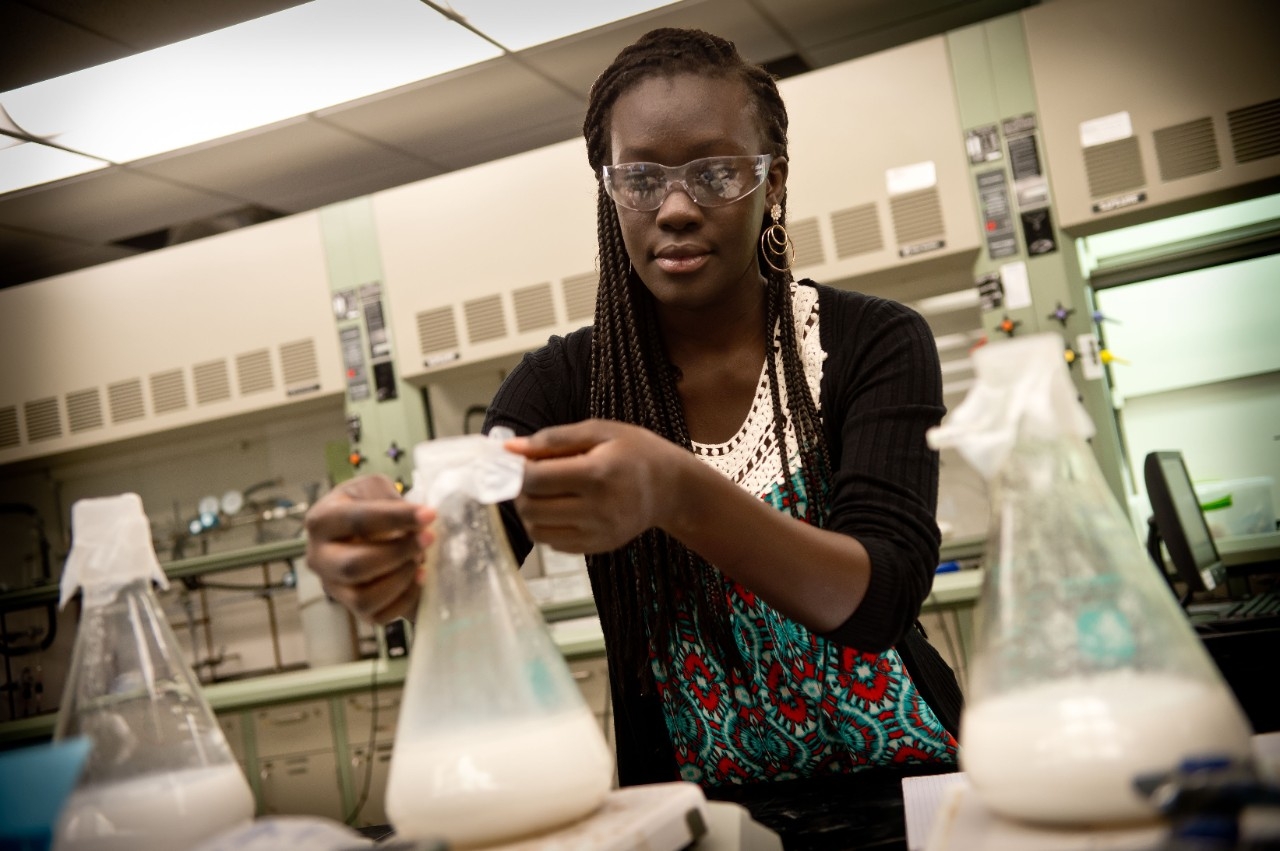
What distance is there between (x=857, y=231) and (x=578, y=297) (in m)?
1.02

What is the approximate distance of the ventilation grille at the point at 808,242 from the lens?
362 cm

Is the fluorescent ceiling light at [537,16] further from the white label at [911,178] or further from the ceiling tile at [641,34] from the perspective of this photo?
the white label at [911,178]

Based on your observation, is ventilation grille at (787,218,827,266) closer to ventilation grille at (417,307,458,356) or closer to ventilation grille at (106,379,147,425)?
ventilation grille at (417,307,458,356)

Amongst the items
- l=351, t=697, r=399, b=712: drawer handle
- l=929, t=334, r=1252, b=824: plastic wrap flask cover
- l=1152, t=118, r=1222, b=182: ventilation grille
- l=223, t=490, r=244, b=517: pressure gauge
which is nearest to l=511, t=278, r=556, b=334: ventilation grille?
l=351, t=697, r=399, b=712: drawer handle

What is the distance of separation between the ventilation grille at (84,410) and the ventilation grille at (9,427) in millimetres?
283

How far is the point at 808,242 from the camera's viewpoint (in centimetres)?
365

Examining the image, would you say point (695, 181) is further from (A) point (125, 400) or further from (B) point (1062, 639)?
(A) point (125, 400)

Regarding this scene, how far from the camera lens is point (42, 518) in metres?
5.12

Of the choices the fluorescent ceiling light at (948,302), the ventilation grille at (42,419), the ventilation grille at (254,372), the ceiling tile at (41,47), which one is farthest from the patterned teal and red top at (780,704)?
the ventilation grille at (42,419)

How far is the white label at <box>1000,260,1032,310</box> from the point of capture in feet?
11.1

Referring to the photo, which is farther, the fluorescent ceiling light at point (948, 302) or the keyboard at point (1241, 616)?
the fluorescent ceiling light at point (948, 302)

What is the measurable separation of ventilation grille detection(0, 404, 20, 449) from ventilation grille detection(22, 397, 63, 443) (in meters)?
0.06

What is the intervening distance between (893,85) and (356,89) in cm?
190

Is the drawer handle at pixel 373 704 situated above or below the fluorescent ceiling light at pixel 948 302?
below
